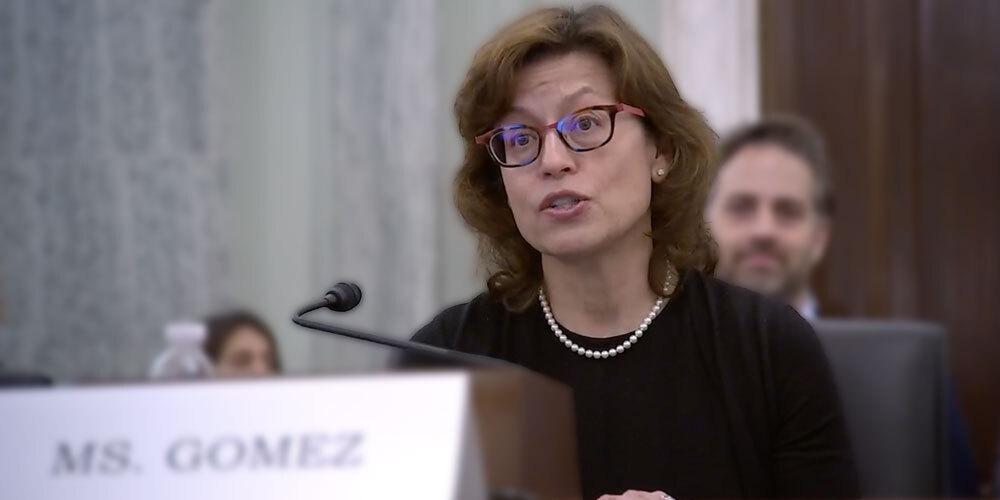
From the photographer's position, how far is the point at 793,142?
97.5 inches

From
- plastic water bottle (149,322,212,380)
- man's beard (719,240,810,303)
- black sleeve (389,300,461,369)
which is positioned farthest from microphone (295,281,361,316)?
man's beard (719,240,810,303)

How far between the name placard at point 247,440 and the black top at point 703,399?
44 cm

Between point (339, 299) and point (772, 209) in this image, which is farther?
point (772, 209)

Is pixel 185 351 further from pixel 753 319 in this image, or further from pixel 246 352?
pixel 753 319

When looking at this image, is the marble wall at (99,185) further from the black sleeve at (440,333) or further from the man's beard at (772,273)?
the black sleeve at (440,333)

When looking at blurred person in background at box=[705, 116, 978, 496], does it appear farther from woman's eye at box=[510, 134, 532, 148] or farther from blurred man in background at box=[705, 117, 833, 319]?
woman's eye at box=[510, 134, 532, 148]

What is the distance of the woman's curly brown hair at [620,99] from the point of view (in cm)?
115

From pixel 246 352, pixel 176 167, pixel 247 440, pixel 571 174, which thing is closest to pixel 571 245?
pixel 571 174

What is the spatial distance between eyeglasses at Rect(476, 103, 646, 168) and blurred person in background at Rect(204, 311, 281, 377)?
148cm

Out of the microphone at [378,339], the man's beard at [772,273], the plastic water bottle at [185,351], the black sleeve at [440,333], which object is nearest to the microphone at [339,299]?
the microphone at [378,339]

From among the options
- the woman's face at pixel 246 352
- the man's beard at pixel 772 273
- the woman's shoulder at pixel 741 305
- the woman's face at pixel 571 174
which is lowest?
the woman's face at pixel 246 352

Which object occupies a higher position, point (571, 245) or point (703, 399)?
point (571, 245)

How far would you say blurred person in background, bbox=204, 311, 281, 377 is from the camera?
2562mm

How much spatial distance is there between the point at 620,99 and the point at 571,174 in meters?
0.09
